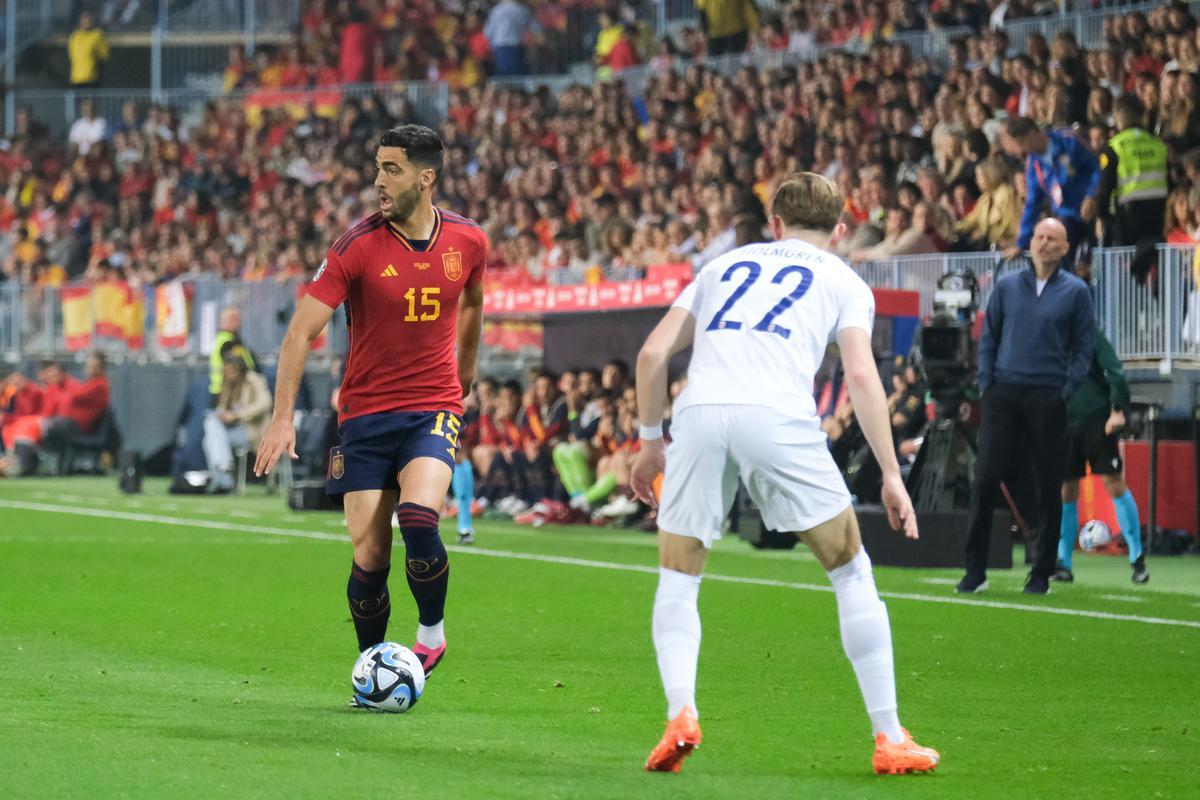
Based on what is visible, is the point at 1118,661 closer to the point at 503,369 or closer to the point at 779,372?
the point at 779,372

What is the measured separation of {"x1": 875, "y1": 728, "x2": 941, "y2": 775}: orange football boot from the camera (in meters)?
6.93

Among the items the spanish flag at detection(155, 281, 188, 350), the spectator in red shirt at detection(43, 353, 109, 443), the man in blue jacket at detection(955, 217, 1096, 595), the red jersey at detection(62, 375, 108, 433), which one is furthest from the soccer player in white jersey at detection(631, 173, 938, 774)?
the red jersey at detection(62, 375, 108, 433)

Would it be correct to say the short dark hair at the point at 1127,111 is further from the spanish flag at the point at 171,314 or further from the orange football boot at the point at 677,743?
the spanish flag at the point at 171,314

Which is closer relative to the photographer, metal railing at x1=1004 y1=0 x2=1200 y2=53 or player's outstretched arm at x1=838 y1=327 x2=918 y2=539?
player's outstretched arm at x1=838 y1=327 x2=918 y2=539

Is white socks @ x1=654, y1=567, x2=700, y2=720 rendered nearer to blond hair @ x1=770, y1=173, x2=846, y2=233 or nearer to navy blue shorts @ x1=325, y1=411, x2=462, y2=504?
blond hair @ x1=770, y1=173, x2=846, y2=233

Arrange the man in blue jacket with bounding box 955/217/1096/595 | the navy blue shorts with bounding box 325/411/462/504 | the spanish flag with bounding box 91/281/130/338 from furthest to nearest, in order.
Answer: the spanish flag with bounding box 91/281/130/338 → the man in blue jacket with bounding box 955/217/1096/595 → the navy blue shorts with bounding box 325/411/462/504

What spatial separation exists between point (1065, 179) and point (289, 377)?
37.5 ft

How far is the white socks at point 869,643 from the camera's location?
6914 millimetres

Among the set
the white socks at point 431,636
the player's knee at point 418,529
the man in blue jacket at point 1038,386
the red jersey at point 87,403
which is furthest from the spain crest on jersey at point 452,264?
the red jersey at point 87,403

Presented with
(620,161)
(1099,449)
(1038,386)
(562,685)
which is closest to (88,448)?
(620,161)

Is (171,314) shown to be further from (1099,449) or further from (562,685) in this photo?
(562,685)

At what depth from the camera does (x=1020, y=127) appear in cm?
1789

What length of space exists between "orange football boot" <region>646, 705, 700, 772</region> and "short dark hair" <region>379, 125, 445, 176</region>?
110 inches

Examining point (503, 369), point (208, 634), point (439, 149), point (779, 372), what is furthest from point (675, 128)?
point (779, 372)
